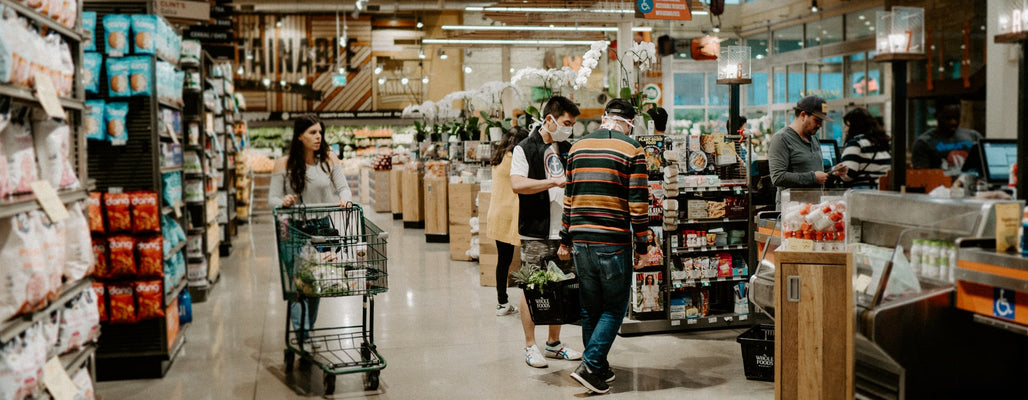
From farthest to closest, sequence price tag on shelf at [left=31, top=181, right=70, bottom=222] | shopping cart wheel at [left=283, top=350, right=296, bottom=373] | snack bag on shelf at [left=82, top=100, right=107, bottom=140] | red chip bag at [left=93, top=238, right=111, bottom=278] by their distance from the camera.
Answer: shopping cart wheel at [left=283, top=350, right=296, bottom=373] < red chip bag at [left=93, top=238, right=111, bottom=278] < snack bag on shelf at [left=82, top=100, right=107, bottom=140] < price tag on shelf at [left=31, top=181, right=70, bottom=222]

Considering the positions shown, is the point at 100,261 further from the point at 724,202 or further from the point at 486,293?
the point at 724,202

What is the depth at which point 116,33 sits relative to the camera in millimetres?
4918

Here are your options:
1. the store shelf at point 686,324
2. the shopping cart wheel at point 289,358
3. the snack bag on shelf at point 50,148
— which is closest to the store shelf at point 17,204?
the snack bag on shelf at point 50,148

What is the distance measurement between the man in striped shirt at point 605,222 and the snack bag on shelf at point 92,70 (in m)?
2.81

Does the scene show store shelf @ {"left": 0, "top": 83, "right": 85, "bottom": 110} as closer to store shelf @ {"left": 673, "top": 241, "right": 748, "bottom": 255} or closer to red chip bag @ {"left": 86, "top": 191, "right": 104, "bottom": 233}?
red chip bag @ {"left": 86, "top": 191, "right": 104, "bottom": 233}

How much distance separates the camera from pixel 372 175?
17.9 m

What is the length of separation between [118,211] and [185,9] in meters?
2.65

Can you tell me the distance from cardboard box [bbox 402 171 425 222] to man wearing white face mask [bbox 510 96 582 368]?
7.54 metres

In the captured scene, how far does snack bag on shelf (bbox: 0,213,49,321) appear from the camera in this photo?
8.13ft

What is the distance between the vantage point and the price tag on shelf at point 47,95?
270 centimetres

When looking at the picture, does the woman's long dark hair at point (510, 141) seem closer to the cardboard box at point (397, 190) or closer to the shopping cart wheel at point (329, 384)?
the shopping cart wheel at point (329, 384)

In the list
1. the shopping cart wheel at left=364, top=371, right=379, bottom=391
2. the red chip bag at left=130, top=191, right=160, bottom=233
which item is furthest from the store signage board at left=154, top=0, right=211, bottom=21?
the shopping cart wheel at left=364, top=371, right=379, bottom=391

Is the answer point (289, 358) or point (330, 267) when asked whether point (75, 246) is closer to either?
point (330, 267)

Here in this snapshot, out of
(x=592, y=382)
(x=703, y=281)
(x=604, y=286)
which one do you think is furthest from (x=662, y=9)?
(x=592, y=382)
